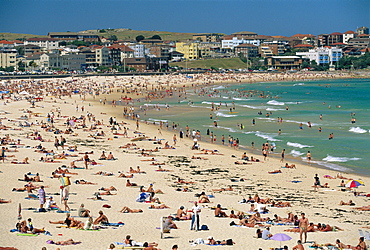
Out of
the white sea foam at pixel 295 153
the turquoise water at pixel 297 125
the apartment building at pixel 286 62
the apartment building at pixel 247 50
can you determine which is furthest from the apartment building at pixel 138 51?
the white sea foam at pixel 295 153

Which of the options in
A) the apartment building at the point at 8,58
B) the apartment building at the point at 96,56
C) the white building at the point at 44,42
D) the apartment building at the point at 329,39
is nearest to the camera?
the apartment building at the point at 8,58

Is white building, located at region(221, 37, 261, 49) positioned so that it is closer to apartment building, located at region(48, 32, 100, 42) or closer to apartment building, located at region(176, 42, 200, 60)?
apartment building, located at region(176, 42, 200, 60)

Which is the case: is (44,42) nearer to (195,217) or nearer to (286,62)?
(286,62)

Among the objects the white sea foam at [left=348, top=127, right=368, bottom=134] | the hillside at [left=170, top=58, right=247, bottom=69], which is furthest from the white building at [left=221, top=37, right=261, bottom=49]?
the white sea foam at [left=348, top=127, right=368, bottom=134]

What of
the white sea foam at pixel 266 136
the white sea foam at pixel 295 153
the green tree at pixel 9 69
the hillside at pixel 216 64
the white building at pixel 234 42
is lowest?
the white sea foam at pixel 295 153

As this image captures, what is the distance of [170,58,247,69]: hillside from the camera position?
462 feet

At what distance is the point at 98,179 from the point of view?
19.1 m

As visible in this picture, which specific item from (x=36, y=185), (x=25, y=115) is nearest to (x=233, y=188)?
(x=36, y=185)

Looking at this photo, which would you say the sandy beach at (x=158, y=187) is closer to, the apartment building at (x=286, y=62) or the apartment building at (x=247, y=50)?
the apartment building at (x=286, y=62)

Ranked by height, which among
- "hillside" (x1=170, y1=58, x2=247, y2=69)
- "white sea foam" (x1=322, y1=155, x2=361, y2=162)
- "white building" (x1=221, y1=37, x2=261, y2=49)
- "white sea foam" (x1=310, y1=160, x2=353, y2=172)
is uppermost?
"white building" (x1=221, y1=37, x2=261, y2=49)

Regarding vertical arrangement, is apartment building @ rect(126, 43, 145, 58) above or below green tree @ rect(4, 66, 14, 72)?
above

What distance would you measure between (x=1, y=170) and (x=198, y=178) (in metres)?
7.32

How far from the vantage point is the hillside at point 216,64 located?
141 meters

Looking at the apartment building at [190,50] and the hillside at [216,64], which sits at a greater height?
the apartment building at [190,50]
